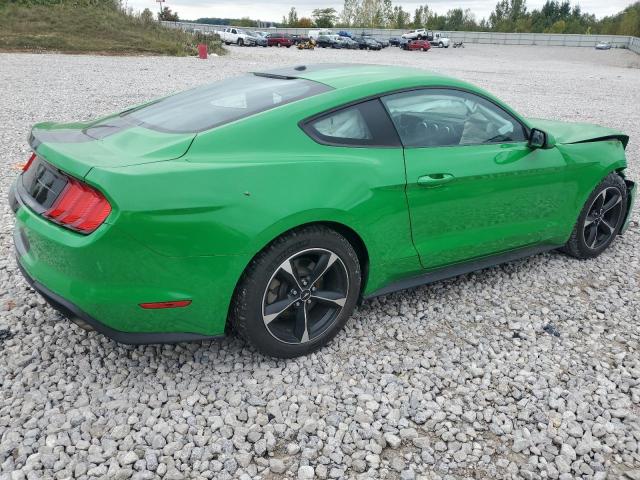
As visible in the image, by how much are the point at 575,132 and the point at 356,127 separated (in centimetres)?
219

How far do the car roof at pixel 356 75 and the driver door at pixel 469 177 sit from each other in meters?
0.09

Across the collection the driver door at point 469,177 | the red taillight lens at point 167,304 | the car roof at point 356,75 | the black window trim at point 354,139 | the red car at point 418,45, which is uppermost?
the car roof at point 356,75

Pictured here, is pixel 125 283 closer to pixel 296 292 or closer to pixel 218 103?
pixel 296 292

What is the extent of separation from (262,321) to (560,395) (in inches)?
62.9

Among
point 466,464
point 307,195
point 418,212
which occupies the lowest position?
point 466,464

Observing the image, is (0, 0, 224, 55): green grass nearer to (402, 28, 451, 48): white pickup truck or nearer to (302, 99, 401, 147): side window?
(302, 99, 401, 147): side window

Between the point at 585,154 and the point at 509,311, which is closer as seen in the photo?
the point at 509,311

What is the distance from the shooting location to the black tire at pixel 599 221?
4.35 m

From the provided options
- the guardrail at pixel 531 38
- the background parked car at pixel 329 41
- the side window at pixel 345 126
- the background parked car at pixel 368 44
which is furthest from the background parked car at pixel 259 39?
the side window at pixel 345 126

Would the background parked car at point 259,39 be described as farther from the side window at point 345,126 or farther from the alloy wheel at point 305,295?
the alloy wheel at point 305,295

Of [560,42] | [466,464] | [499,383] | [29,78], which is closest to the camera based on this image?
[466,464]

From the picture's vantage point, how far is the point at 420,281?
3.46 metres

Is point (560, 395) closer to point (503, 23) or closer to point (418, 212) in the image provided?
point (418, 212)

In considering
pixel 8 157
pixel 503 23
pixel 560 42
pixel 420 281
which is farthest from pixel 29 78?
pixel 503 23
